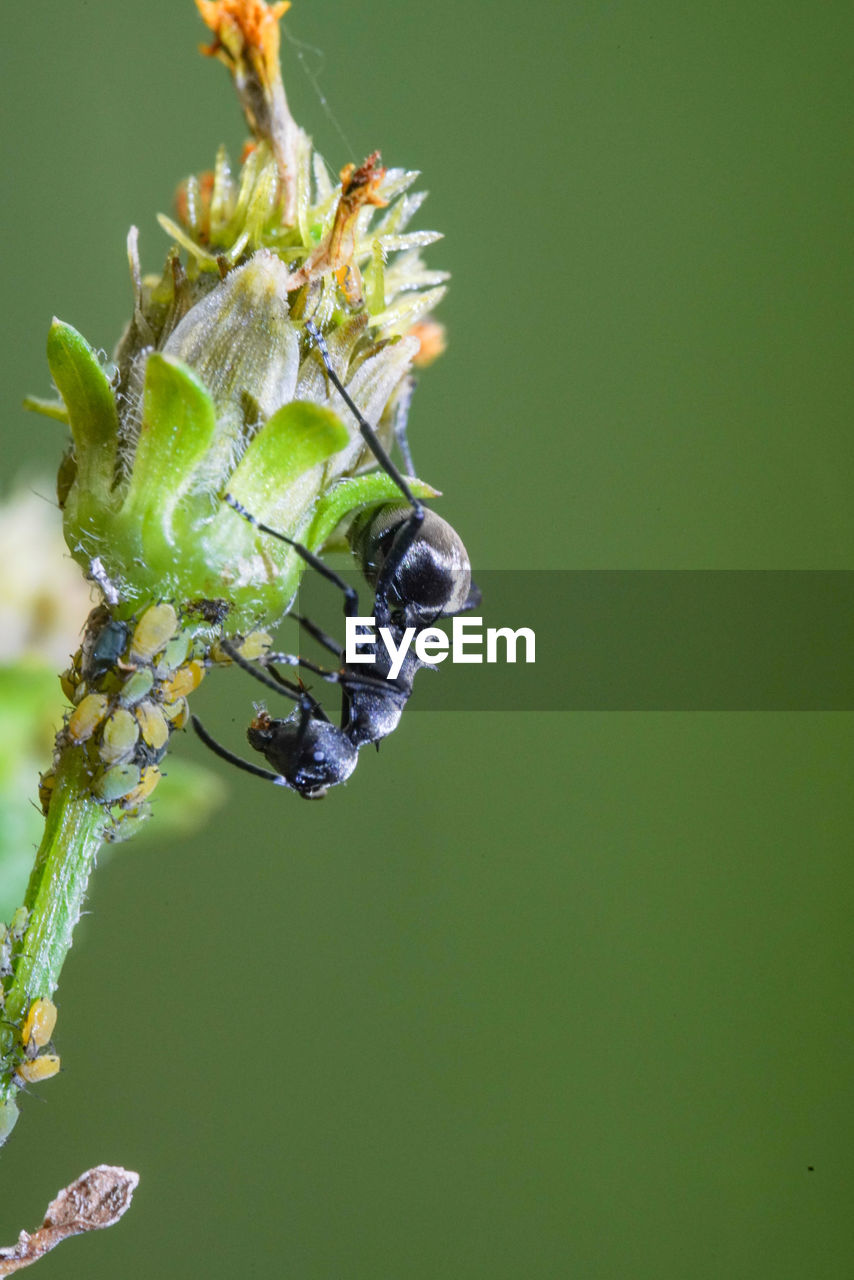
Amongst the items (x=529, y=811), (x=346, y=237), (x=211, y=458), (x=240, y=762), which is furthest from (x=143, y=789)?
(x=529, y=811)

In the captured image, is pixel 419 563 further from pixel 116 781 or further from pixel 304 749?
pixel 116 781

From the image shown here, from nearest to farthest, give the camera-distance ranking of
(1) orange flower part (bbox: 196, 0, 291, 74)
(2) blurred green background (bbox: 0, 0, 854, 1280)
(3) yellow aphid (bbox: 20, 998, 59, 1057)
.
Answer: (3) yellow aphid (bbox: 20, 998, 59, 1057)
(1) orange flower part (bbox: 196, 0, 291, 74)
(2) blurred green background (bbox: 0, 0, 854, 1280)

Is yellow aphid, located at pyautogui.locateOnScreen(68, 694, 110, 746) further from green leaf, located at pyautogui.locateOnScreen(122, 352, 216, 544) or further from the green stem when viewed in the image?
green leaf, located at pyautogui.locateOnScreen(122, 352, 216, 544)

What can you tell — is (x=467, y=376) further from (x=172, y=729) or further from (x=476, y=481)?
(x=172, y=729)

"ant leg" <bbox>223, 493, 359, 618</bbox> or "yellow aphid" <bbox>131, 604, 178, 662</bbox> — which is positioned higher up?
"ant leg" <bbox>223, 493, 359, 618</bbox>

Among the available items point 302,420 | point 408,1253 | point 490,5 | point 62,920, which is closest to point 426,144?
point 490,5

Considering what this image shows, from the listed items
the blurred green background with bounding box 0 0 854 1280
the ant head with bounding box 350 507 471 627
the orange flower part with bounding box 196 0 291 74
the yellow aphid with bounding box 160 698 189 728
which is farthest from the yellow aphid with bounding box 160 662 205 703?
the blurred green background with bounding box 0 0 854 1280

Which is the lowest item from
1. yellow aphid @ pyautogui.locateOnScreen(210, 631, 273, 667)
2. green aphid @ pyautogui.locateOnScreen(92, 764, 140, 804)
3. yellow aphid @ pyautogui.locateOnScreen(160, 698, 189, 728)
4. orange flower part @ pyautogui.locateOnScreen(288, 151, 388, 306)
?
green aphid @ pyautogui.locateOnScreen(92, 764, 140, 804)
